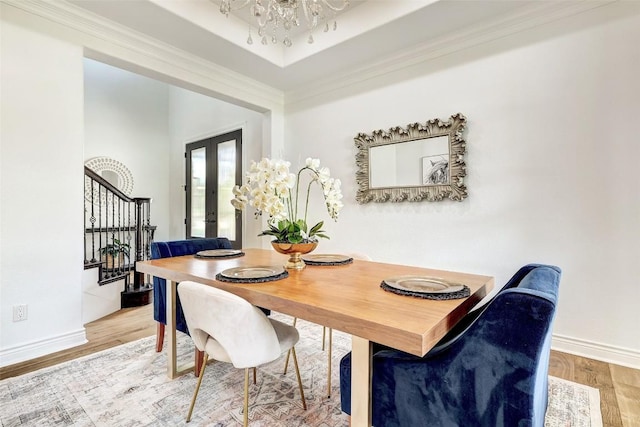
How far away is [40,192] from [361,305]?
2588 millimetres

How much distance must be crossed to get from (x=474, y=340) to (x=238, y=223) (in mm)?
4219

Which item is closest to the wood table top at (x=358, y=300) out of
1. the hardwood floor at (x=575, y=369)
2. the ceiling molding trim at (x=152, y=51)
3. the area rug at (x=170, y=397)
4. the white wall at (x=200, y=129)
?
the area rug at (x=170, y=397)

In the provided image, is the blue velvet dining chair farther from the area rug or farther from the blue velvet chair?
the blue velvet chair

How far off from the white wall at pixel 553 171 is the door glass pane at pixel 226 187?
9.13 ft

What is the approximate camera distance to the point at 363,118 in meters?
3.39

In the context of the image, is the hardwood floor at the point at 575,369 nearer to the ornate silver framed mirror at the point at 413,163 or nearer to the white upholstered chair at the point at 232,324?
the ornate silver framed mirror at the point at 413,163

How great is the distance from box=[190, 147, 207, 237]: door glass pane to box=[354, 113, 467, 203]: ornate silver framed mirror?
321 centimetres

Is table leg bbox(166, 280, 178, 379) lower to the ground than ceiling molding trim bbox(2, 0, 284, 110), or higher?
lower

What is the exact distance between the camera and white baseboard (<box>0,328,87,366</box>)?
218cm

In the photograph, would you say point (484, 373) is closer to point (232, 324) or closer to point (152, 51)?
point (232, 324)

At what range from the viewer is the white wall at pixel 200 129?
453 cm

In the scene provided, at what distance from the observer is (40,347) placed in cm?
231

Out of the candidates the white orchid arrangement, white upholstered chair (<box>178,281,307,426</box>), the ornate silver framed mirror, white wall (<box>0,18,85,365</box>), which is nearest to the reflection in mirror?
the ornate silver framed mirror

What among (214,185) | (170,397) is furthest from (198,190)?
(170,397)
